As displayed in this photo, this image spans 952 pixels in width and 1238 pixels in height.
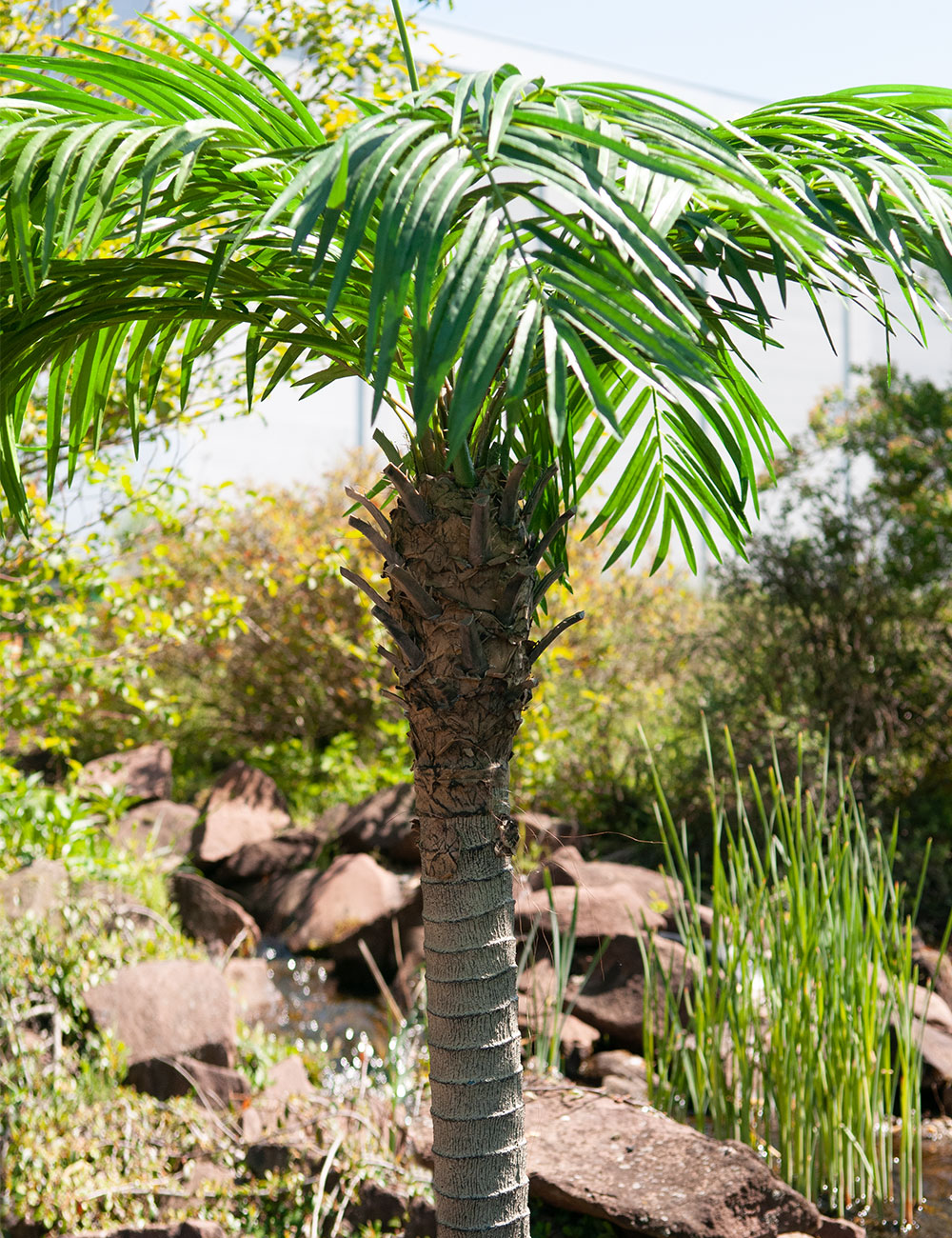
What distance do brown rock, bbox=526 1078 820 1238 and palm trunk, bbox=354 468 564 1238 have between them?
75 centimetres

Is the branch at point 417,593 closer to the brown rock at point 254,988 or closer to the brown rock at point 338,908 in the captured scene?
the brown rock at point 254,988

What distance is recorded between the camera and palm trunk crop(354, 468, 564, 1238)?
1923 mm

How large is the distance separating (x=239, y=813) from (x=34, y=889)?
282cm

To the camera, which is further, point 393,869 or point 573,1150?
point 393,869

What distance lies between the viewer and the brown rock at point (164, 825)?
23.1 feet

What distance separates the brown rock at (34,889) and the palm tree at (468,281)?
9.55 ft

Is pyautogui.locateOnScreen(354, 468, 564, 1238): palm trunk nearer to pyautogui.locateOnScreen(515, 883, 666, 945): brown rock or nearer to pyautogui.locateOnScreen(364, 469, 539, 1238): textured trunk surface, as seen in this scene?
pyautogui.locateOnScreen(364, 469, 539, 1238): textured trunk surface

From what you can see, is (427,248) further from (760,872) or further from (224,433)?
(224,433)

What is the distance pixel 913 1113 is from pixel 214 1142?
2.15 metres

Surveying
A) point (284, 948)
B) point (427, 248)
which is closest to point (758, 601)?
point (284, 948)

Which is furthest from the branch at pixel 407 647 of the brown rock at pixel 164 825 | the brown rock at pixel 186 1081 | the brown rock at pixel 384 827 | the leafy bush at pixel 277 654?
the leafy bush at pixel 277 654

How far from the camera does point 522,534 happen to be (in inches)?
78.5

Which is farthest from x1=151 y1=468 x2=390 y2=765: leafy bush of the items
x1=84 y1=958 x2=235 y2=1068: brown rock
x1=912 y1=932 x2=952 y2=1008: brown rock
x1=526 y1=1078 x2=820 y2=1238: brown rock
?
x1=526 y1=1078 x2=820 y2=1238: brown rock

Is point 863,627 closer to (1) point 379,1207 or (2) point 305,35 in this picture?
(2) point 305,35
